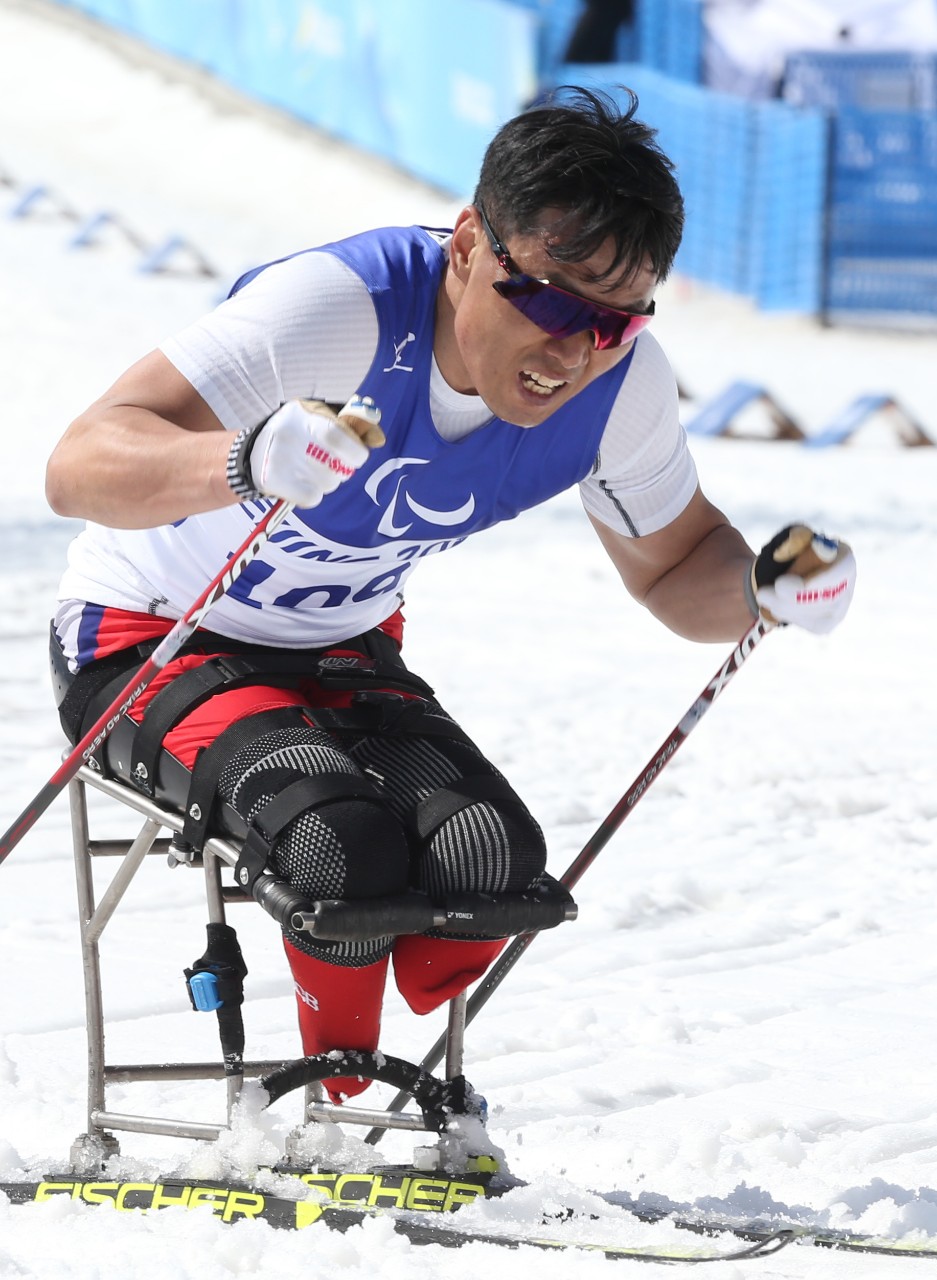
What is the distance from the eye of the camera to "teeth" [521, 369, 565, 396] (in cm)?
247

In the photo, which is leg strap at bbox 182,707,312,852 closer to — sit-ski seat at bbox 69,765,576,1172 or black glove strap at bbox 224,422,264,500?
sit-ski seat at bbox 69,765,576,1172

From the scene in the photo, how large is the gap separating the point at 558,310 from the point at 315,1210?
1353 mm

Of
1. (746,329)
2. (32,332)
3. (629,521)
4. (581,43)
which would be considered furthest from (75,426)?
(581,43)

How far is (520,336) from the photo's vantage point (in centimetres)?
244

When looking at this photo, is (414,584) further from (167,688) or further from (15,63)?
(15,63)

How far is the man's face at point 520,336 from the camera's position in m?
2.39

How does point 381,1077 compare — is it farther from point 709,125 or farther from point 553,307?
point 709,125

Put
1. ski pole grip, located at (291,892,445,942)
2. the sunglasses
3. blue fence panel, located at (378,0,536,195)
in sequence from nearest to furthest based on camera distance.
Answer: ski pole grip, located at (291,892,445,942) → the sunglasses → blue fence panel, located at (378,0,536,195)

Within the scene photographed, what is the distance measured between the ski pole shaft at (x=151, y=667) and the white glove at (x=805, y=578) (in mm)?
780

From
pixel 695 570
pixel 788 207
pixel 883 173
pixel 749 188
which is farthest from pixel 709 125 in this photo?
pixel 695 570

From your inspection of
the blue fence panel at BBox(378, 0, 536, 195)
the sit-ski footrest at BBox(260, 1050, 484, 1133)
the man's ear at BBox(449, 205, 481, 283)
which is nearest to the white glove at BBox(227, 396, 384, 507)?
the man's ear at BBox(449, 205, 481, 283)

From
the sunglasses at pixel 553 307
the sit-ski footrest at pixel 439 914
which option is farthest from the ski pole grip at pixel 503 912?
the sunglasses at pixel 553 307

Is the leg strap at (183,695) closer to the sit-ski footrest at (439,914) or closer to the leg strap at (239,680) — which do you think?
the leg strap at (239,680)

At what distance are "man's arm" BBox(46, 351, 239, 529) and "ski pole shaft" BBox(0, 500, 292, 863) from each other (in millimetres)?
123
